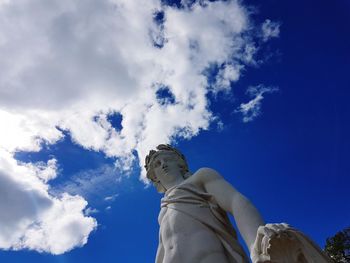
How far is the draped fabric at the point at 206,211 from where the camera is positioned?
6355 millimetres

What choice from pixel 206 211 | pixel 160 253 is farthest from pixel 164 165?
pixel 160 253

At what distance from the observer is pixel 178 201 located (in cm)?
724

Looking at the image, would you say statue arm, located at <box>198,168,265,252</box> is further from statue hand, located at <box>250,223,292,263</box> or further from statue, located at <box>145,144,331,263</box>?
statue hand, located at <box>250,223,292,263</box>

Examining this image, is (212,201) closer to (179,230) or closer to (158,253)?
(179,230)

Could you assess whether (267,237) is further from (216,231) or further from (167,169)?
(167,169)

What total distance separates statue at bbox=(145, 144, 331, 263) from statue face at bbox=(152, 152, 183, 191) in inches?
7.3

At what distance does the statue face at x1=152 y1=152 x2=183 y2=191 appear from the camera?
8.38 m

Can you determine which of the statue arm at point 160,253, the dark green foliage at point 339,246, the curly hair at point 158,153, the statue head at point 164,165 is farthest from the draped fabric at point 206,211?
the dark green foliage at point 339,246

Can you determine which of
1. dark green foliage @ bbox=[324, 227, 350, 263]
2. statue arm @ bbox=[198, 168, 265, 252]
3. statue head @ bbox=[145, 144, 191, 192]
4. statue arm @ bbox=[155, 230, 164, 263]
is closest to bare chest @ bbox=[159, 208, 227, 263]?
statue arm @ bbox=[155, 230, 164, 263]

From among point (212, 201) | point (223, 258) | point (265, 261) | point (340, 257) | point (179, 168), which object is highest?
point (340, 257)

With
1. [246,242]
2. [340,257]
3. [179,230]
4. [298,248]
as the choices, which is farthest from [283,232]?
[340,257]

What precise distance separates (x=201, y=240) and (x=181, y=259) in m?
0.43

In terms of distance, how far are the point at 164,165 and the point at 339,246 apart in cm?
1811

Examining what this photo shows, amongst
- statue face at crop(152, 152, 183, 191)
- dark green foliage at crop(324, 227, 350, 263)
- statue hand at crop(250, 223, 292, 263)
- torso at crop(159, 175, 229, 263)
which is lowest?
statue hand at crop(250, 223, 292, 263)
